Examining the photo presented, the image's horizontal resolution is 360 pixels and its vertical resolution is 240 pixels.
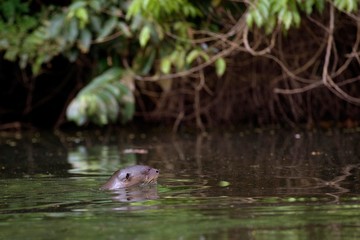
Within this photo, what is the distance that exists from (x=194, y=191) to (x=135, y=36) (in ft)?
16.4

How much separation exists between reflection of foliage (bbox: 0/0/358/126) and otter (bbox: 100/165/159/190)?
2.91 m

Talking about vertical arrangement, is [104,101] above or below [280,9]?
below

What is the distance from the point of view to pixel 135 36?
9977 mm

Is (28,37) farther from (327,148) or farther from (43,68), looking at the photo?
(327,148)

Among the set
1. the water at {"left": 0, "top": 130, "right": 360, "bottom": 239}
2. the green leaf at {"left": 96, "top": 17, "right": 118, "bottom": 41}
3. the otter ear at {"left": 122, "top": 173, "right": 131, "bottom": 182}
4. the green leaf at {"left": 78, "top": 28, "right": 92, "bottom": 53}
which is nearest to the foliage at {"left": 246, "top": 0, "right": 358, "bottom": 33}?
the water at {"left": 0, "top": 130, "right": 360, "bottom": 239}

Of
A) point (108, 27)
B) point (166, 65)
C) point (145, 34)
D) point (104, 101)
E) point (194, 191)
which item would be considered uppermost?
point (108, 27)

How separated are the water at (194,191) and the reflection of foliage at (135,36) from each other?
35.2 inches

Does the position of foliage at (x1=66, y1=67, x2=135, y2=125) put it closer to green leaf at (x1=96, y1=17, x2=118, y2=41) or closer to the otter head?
green leaf at (x1=96, y1=17, x2=118, y2=41)

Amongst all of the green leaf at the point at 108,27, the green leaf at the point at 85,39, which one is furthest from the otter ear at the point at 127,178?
the green leaf at the point at 85,39

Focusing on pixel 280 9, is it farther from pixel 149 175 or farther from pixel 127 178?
pixel 127 178

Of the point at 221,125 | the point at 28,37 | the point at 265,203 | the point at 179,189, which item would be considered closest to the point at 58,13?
the point at 28,37

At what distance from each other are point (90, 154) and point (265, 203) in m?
3.76

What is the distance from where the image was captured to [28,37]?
10234 mm

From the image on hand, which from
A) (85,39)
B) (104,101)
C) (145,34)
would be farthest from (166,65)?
(85,39)
